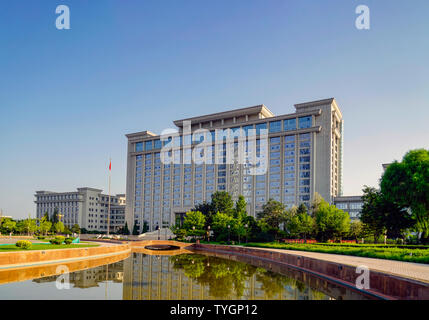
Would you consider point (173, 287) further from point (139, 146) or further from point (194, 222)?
point (139, 146)

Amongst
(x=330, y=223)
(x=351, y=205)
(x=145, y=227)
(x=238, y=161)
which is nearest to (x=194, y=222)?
(x=330, y=223)

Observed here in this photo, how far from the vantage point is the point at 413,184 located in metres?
33.7

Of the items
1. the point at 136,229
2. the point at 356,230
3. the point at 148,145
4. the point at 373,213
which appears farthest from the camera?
the point at 148,145

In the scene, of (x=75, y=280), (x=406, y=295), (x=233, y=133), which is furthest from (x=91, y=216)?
(x=406, y=295)

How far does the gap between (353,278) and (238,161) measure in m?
77.1

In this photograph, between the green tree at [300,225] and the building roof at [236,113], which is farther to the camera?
the building roof at [236,113]

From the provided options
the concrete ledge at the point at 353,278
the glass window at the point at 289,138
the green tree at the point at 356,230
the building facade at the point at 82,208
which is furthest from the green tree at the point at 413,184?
the building facade at the point at 82,208

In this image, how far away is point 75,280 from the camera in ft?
67.6

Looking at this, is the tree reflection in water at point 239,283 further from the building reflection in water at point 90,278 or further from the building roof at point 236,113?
the building roof at point 236,113

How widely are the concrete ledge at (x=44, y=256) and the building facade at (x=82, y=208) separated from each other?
348 ft

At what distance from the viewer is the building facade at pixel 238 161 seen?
85688 millimetres

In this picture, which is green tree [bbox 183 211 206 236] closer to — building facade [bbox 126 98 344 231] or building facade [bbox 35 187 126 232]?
building facade [bbox 126 98 344 231]
